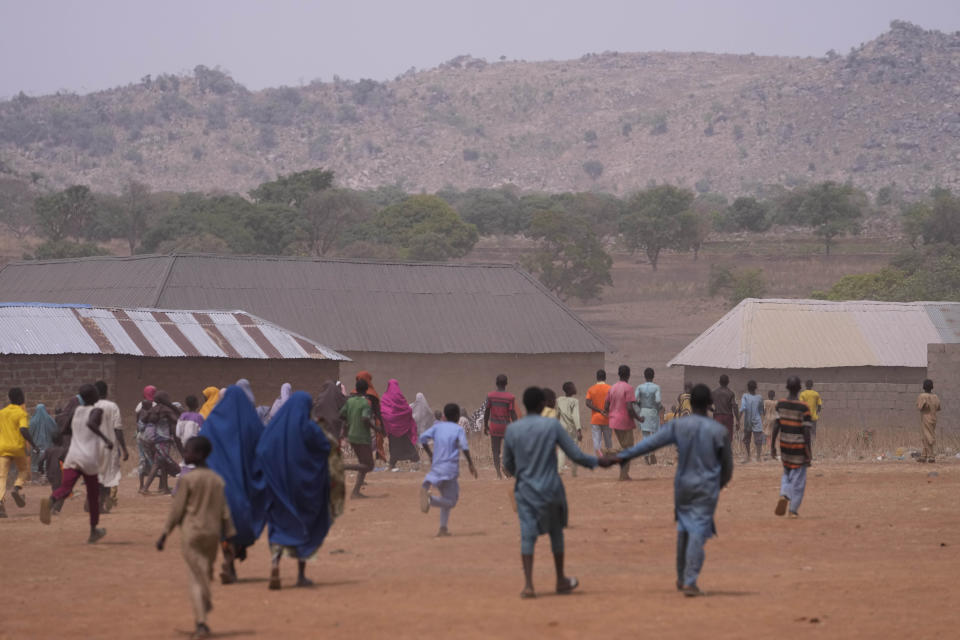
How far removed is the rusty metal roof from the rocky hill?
106 meters

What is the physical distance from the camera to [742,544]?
14539 millimetres

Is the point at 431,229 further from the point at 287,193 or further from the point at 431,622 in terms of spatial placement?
the point at 431,622

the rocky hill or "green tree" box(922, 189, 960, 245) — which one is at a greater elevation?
the rocky hill

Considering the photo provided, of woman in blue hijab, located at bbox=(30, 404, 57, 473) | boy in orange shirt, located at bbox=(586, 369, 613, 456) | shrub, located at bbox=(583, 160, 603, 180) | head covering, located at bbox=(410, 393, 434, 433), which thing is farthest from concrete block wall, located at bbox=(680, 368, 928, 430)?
shrub, located at bbox=(583, 160, 603, 180)

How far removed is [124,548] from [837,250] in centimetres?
7697

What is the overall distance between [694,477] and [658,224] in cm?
7668

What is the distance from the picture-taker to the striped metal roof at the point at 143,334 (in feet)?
90.8

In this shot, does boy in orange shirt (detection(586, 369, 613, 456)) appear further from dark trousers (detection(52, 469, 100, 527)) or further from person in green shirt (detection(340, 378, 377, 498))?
dark trousers (detection(52, 469, 100, 527))

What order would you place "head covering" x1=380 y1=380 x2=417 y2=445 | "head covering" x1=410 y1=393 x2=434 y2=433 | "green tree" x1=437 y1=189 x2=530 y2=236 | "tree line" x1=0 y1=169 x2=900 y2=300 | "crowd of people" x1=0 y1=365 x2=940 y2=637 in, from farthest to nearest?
"green tree" x1=437 y1=189 x2=530 y2=236
"tree line" x1=0 y1=169 x2=900 y2=300
"head covering" x1=410 y1=393 x2=434 y2=433
"head covering" x1=380 y1=380 x2=417 y2=445
"crowd of people" x1=0 y1=365 x2=940 y2=637

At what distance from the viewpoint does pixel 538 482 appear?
35.7 ft

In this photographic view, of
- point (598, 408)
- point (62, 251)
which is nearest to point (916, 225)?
point (62, 251)

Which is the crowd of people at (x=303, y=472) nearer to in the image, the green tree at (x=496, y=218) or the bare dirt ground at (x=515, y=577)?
the bare dirt ground at (x=515, y=577)

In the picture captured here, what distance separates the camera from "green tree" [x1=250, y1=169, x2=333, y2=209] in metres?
88.2

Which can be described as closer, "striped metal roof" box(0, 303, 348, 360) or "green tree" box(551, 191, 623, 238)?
"striped metal roof" box(0, 303, 348, 360)
